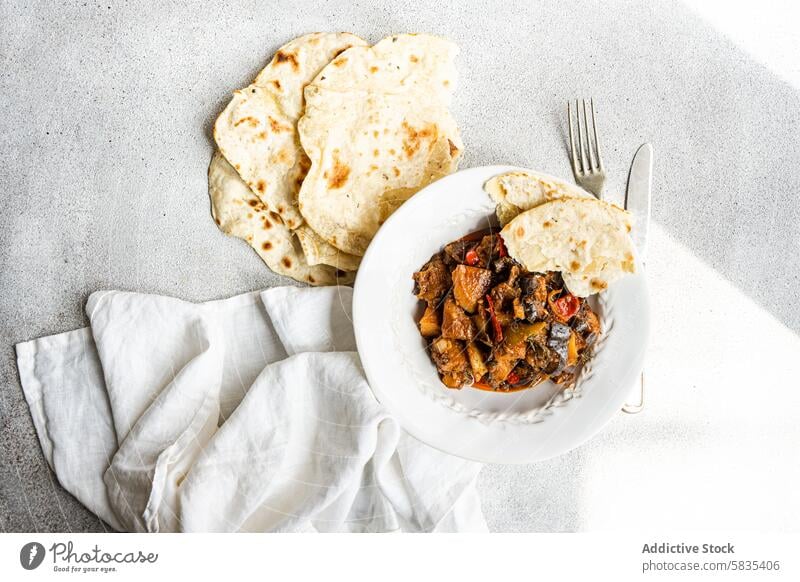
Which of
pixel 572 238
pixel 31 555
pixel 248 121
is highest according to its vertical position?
pixel 248 121

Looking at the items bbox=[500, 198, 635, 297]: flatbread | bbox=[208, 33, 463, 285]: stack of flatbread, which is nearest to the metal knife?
bbox=[500, 198, 635, 297]: flatbread

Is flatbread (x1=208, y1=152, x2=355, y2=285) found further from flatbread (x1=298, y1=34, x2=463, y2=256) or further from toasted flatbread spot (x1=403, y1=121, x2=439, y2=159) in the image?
toasted flatbread spot (x1=403, y1=121, x2=439, y2=159)

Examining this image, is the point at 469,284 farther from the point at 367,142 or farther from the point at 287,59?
the point at 287,59

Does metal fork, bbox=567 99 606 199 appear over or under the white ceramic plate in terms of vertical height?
over

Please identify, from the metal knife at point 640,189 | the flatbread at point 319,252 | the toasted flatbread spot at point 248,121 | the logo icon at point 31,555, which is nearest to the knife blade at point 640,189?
the metal knife at point 640,189

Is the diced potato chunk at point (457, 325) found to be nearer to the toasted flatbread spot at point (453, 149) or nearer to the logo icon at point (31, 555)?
the toasted flatbread spot at point (453, 149)

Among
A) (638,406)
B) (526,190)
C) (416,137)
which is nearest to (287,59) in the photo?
(416,137)

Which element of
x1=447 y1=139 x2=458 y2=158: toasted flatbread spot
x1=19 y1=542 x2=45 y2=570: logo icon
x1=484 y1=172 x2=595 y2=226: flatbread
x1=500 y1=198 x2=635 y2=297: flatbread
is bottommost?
x1=19 y1=542 x2=45 y2=570: logo icon
